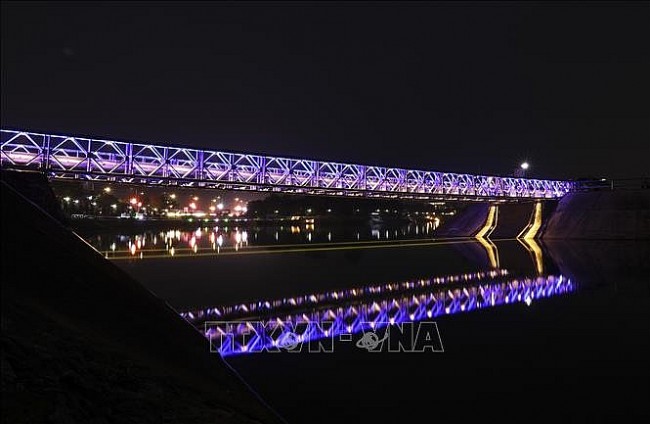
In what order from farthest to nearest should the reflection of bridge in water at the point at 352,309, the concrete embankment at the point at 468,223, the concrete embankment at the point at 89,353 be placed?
the concrete embankment at the point at 468,223 < the reflection of bridge in water at the point at 352,309 < the concrete embankment at the point at 89,353

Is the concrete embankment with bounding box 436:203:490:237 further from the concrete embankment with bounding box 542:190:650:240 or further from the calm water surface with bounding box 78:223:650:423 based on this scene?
the calm water surface with bounding box 78:223:650:423

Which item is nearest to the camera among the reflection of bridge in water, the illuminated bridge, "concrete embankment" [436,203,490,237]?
the reflection of bridge in water

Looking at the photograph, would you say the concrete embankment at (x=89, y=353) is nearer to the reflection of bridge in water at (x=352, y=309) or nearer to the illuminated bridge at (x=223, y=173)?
the reflection of bridge in water at (x=352, y=309)

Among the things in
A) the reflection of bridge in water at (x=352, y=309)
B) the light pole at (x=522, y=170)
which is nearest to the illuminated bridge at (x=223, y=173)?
the light pole at (x=522, y=170)

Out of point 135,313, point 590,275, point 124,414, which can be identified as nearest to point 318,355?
point 135,313

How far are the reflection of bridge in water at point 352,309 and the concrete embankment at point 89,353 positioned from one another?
2.26 metres

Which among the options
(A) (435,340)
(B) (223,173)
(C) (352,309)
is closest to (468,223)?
(B) (223,173)

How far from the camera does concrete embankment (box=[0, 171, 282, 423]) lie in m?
5.76

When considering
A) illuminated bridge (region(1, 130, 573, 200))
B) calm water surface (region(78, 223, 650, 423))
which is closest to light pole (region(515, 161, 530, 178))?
illuminated bridge (region(1, 130, 573, 200))

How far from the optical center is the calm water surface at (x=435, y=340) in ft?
32.7

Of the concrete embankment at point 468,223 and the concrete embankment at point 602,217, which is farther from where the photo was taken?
the concrete embankment at point 468,223

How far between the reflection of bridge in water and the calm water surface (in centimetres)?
8

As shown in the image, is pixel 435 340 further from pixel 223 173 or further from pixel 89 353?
pixel 223 173

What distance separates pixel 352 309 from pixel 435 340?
5150 millimetres
